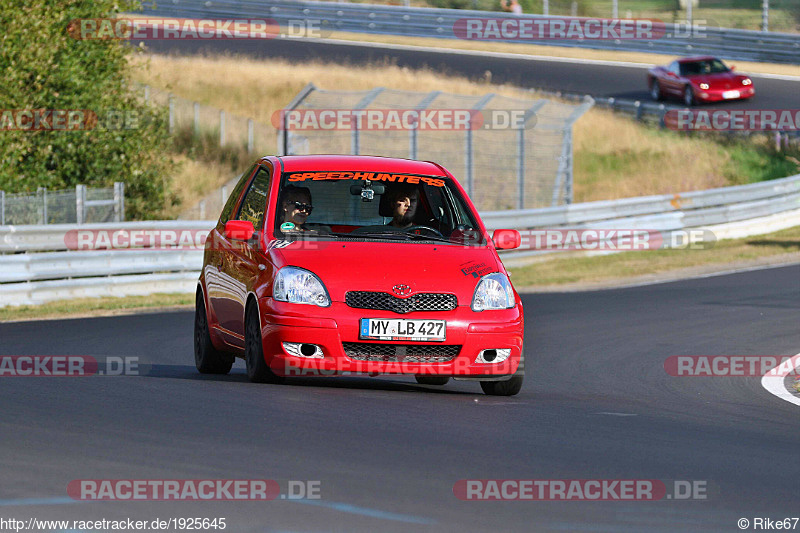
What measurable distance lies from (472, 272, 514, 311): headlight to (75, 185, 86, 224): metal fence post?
43.8 ft

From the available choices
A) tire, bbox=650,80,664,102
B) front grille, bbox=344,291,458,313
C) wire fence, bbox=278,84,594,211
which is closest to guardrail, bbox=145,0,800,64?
tire, bbox=650,80,664,102

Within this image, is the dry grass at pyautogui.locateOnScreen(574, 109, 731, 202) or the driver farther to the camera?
the dry grass at pyautogui.locateOnScreen(574, 109, 731, 202)

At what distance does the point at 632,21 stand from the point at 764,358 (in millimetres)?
37347

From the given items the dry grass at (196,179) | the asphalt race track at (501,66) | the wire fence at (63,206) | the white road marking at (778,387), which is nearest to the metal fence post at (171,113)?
the dry grass at (196,179)

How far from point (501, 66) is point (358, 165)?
37932mm

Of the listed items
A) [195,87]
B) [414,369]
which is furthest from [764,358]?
[195,87]

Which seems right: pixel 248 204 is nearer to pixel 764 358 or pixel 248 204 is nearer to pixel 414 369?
pixel 414 369

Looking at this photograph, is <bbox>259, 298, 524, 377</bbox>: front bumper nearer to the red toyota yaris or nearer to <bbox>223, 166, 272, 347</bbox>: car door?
the red toyota yaris

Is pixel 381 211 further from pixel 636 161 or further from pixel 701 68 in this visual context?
pixel 701 68

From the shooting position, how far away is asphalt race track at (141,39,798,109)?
4234cm

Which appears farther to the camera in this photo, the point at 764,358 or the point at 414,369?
the point at 764,358

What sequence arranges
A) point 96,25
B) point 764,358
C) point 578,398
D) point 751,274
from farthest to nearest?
1. point 96,25
2. point 751,274
3. point 764,358
4. point 578,398

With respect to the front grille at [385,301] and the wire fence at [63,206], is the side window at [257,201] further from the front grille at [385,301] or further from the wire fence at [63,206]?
the wire fence at [63,206]

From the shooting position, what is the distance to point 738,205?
28438 mm
